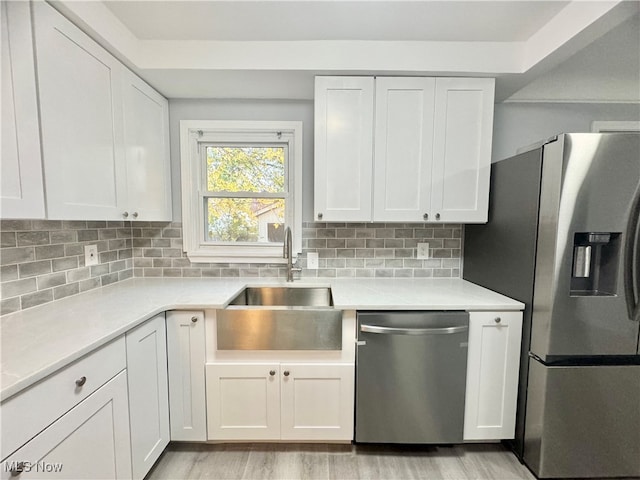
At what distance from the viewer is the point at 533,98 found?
2.00 meters

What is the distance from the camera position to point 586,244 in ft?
4.29

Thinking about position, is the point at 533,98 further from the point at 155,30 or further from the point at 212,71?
the point at 155,30

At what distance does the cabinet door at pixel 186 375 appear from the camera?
4.81 ft

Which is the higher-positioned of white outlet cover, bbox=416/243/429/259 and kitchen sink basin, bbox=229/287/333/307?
white outlet cover, bbox=416/243/429/259

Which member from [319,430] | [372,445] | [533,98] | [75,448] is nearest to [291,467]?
[319,430]

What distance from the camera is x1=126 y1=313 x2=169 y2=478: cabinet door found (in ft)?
3.99

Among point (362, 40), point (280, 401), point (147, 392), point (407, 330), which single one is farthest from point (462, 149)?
point (147, 392)

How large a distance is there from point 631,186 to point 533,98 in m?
1.13

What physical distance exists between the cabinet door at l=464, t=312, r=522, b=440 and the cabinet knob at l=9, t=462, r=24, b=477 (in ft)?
5.98

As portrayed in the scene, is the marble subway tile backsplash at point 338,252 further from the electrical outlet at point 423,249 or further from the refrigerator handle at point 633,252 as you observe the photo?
the refrigerator handle at point 633,252
